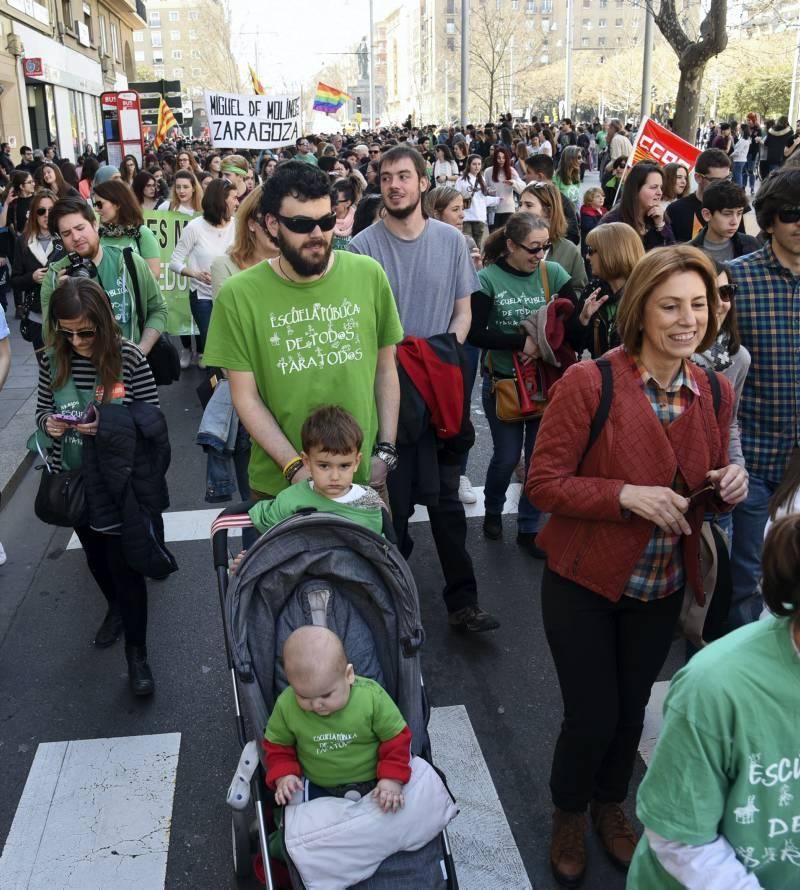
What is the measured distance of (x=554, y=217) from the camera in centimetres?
685

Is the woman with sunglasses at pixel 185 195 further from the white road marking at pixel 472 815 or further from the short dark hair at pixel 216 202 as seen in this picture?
the white road marking at pixel 472 815

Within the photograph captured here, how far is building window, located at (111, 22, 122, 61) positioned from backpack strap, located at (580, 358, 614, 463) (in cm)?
5986

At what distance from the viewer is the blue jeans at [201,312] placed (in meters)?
8.66

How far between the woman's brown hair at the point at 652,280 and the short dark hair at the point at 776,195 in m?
1.21

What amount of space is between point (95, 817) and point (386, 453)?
179 cm

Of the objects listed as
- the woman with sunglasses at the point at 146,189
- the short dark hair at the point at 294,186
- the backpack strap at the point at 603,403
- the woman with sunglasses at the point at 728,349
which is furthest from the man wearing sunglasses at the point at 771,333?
the woman with sunglasses at the point at 146,189

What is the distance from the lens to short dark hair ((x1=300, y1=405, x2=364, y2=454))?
126 inches

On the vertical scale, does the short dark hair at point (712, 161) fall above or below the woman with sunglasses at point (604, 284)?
above

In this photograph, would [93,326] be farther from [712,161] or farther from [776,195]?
[712,161]

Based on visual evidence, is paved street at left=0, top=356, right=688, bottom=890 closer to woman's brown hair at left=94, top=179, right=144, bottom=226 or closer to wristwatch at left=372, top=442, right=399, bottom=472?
wristwatch at left=372, top=442, right=399, bottom=472

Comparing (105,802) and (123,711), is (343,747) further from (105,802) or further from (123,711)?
(123,711)

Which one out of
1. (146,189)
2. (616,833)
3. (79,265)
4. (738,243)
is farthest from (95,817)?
(146,189)

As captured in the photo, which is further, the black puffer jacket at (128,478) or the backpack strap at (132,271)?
the backpack strap at (132,271)

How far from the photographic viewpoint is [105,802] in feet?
12.3
